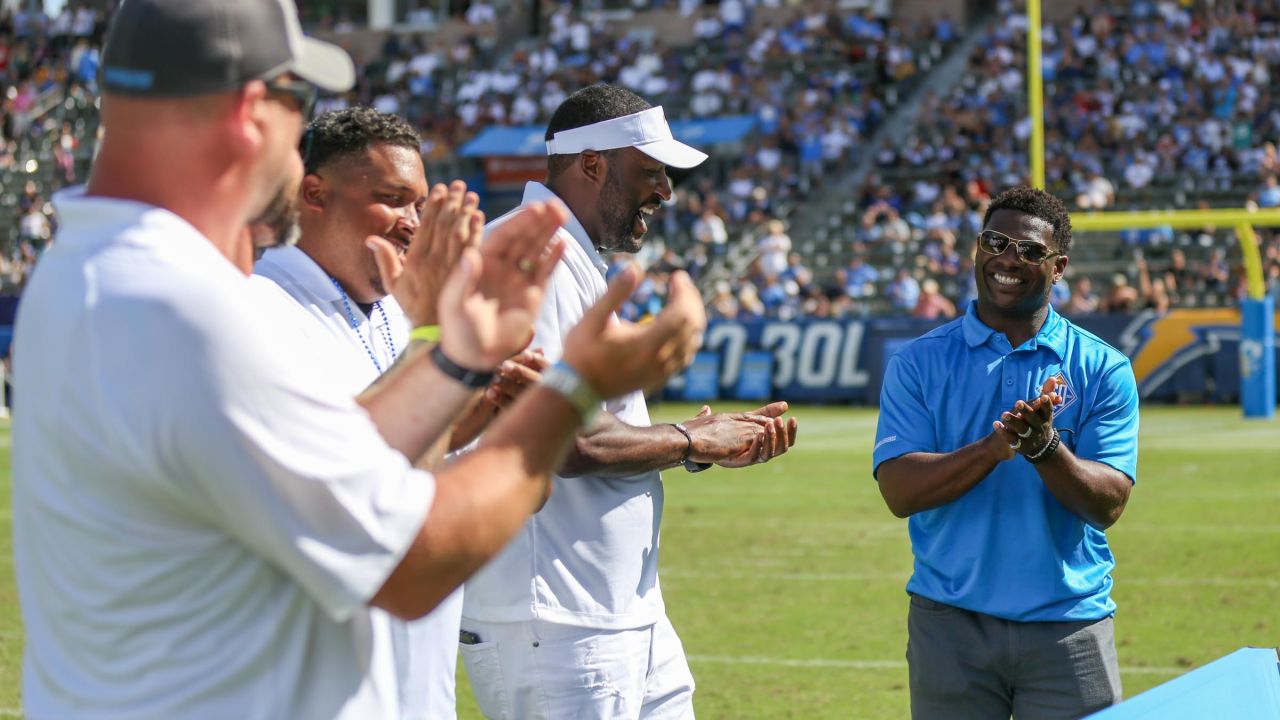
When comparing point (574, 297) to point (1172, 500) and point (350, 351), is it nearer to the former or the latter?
point (350, 351)

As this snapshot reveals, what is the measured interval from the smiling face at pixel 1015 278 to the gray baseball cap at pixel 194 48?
280cm

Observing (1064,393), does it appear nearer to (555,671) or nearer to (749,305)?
(555,671)

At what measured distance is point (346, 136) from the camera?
12.0ft

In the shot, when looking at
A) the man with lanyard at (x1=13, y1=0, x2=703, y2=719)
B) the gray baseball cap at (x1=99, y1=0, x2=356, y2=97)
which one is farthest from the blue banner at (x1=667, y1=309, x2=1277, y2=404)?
the gray baseball cap at (x1=99, y1=0, x2=356, y2=97)

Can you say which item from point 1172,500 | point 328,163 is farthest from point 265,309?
point 1172,500

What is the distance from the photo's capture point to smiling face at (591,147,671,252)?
13.8 ft

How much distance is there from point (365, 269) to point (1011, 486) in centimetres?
183

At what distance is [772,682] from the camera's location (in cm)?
727

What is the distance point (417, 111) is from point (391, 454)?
3840cm

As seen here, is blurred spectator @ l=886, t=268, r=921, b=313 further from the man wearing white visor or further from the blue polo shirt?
the man wearing white visor

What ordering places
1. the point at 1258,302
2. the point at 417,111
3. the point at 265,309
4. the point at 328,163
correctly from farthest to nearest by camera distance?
1. the point at 417,111
2. the point at 1258,302
3. the point at 328,163
4. the point at 265,309

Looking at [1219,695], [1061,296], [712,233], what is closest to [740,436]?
[1219,695]

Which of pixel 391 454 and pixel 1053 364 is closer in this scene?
pixel 391 454

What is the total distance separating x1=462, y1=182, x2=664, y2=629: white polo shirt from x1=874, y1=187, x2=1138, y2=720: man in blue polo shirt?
2.38 ft
